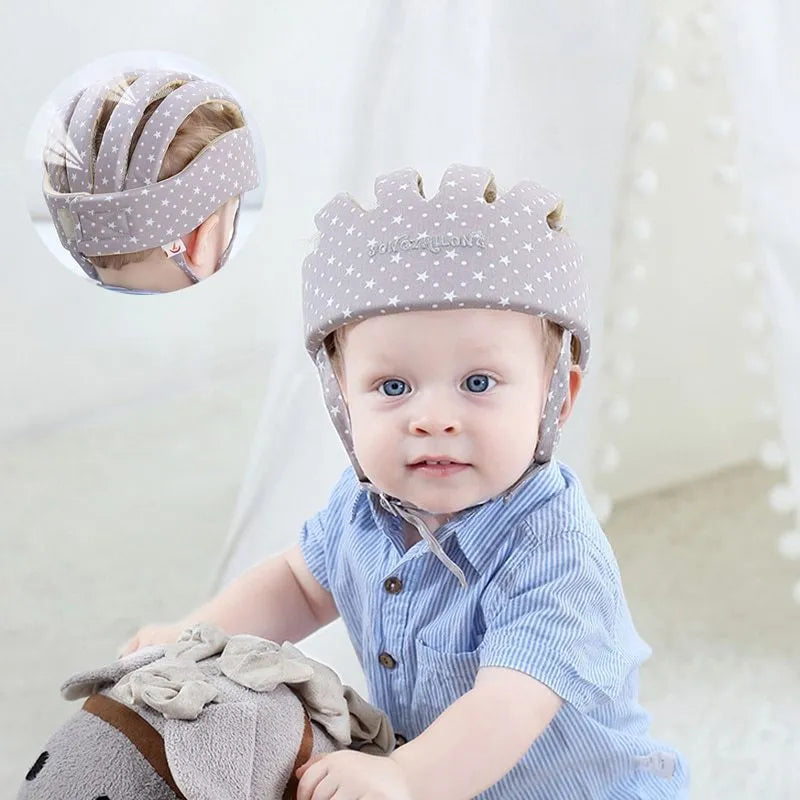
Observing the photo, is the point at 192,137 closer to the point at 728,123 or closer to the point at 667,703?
the point at 728,123

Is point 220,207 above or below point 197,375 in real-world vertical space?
above

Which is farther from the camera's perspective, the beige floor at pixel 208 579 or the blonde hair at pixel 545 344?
the beige floor at pixel 208 579

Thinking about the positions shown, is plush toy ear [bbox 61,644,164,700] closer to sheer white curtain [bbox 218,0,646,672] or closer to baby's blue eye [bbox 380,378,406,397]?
baby's blue eye [bbox 380,378,406,397]

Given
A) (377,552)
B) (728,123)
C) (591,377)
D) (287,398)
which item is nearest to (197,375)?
(287,398)

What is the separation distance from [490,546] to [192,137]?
17.5 inches

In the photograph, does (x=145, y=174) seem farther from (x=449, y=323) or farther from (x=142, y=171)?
(x=449, y=323)

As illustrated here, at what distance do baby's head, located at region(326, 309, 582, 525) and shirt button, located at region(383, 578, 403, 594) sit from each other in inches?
4.0

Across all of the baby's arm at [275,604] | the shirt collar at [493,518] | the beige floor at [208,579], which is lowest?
the beige floor at [208,579]

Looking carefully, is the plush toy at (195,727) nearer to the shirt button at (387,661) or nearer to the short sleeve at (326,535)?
the shirt button at (387,661)

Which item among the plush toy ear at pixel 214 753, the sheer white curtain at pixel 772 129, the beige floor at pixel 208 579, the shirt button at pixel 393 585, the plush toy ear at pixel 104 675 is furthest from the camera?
the beige floor at pixel 208 579

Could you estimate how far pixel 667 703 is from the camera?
1788mm

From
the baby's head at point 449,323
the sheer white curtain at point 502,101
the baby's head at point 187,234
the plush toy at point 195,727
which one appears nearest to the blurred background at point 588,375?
the sheer white curtain at point 502,101

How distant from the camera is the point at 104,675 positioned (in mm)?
1082

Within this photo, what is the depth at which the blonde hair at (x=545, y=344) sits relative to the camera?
45.8 inches
